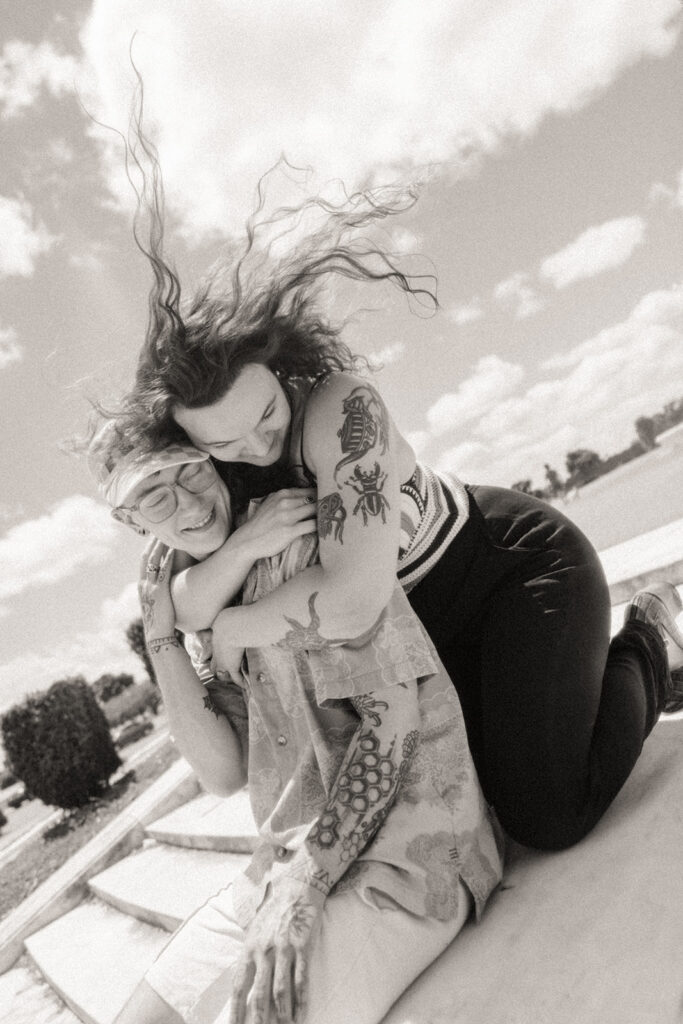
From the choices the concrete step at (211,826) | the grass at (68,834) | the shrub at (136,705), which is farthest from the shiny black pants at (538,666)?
the shrub at (136,705)

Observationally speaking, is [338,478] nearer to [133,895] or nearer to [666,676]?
[666,676]

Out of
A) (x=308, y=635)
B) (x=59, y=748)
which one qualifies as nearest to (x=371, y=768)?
(x=308, y=635)

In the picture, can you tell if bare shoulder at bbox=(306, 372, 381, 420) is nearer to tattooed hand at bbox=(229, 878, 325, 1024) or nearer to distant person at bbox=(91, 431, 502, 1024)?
distant person at bbox=(91, 431, 502, 1024)

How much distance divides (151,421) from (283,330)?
0.51 metres

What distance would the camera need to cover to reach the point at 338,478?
203cm

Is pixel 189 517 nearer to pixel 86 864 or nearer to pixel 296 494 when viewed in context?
pixel 296 494

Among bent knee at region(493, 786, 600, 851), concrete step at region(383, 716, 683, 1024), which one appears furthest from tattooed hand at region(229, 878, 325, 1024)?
bent knee at region(493, 786, 600, 851)

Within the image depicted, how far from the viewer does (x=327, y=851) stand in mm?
1812

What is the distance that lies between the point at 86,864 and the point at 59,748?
195 inches

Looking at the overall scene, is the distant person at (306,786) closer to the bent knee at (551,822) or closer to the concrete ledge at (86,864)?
the bent knee at (551,822)

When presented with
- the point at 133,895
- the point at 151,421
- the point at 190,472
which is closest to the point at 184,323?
the point at 151,421

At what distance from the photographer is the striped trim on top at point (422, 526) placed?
2352mm

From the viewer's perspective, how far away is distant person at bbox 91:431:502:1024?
170 cm

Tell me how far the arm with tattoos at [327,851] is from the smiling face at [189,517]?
0.65m
